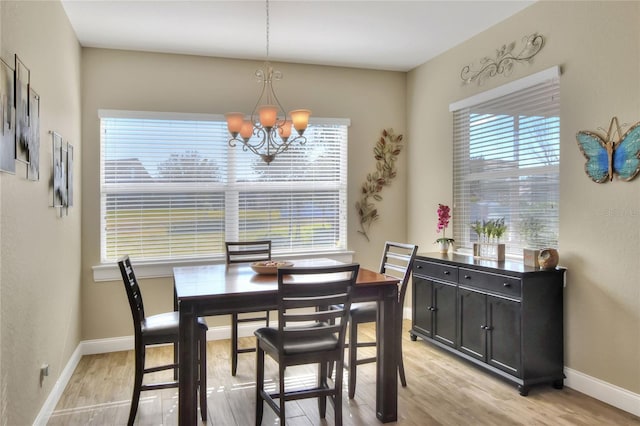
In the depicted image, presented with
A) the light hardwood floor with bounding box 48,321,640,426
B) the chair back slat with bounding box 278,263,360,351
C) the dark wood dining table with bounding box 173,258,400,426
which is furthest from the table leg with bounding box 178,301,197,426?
the chair back slat with bounding box 278,263,360,351

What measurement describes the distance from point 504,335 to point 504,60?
7.24 feet

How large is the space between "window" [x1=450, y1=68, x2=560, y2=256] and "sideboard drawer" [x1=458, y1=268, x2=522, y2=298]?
50 centimetres

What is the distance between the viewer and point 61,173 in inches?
130

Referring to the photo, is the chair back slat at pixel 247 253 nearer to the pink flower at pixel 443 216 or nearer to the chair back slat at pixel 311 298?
the chair back slat at pixel 311 298

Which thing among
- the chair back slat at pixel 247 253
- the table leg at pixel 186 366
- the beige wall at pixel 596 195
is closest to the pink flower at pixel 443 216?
the beige wall at pixel 596 195

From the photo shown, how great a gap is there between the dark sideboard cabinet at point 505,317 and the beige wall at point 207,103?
1532 mm

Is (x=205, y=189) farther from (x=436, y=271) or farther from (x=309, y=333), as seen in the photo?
(x=309, y=333)

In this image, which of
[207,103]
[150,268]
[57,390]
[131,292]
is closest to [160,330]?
[131,292]

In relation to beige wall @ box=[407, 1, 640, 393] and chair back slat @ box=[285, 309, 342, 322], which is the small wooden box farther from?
chair back slat @ box=[285, 309, 342, 322]

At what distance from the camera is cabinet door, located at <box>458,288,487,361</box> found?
3523 mm

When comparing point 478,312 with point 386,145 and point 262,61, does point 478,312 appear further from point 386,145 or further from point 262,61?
point 262,61

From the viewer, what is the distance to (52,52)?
3107 millimetres

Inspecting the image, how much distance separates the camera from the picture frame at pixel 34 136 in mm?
2496

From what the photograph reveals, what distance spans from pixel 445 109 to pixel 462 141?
41 cm
